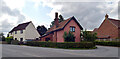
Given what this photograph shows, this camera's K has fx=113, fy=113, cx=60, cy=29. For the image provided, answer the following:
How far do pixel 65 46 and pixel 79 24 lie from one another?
9629 millimetres

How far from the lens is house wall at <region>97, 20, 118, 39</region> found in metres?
37.6

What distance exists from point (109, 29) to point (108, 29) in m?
0.49

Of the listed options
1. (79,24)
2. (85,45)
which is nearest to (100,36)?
(79,24)

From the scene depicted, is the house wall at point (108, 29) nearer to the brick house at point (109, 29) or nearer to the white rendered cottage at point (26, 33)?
the brick house at point (109, 29)

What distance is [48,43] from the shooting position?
82.7ft

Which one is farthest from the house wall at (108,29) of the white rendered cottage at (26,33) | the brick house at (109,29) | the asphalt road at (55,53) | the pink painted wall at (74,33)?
the white rendered cottage at (26,33)

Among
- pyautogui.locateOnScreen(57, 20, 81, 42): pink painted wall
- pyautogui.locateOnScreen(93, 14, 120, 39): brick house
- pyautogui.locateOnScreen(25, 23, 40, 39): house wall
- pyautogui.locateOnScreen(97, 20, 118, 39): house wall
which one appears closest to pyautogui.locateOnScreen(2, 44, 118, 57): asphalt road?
pyautogui.locateOnScreen(57, 20, 81, 42): pink painted wall

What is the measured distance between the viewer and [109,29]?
4006 centimetres

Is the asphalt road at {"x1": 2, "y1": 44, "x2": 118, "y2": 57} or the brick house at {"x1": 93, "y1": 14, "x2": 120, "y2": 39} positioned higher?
the brick house at {"x1": 93, "y1": 14, "x2": 120, "y2": 39}

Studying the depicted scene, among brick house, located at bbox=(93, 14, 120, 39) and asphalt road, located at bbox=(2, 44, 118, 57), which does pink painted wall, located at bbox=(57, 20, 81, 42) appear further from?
brick house, located at bbox=(93, 14, 120, 39)

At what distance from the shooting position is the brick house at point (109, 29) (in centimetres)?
3720

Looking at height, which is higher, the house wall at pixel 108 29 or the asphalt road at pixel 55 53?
the house wall at pixel 108 29

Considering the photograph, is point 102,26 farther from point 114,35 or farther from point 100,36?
point 114,35

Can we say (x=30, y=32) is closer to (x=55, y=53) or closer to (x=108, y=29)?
(x=108, y=29)
